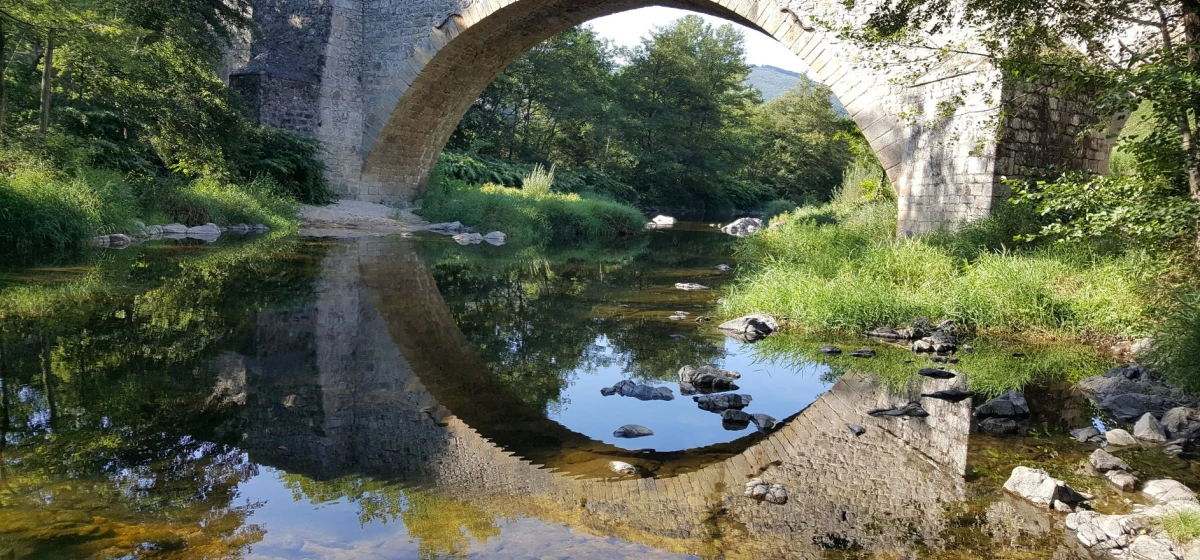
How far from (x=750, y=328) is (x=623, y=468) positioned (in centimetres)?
269

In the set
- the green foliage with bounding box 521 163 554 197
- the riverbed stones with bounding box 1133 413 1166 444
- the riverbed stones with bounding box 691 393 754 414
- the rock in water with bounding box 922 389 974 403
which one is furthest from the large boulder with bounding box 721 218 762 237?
the riverbed stones with bounding box 1133 413 1166 444

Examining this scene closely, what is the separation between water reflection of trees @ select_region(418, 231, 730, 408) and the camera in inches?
172

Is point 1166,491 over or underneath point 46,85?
underneath

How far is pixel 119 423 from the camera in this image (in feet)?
9.68

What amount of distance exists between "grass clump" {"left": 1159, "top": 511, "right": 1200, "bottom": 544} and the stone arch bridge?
0.54 meters

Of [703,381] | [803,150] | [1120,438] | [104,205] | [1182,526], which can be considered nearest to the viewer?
[1182,526]

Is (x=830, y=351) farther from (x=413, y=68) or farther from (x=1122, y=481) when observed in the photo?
(x=413, y=68)

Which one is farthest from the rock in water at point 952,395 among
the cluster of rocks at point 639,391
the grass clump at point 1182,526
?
the grass clump at point 1182,526

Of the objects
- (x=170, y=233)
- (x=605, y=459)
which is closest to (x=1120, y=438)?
(x=605, y=459)

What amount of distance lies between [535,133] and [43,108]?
60.6 ft

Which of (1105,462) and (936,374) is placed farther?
(936,374)

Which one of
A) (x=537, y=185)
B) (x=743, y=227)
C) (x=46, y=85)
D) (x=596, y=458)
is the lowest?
(x=596, y=458)

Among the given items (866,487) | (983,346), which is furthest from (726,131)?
(866,487)

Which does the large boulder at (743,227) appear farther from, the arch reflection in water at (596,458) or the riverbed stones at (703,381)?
the arch reflection in water at (596,458)
